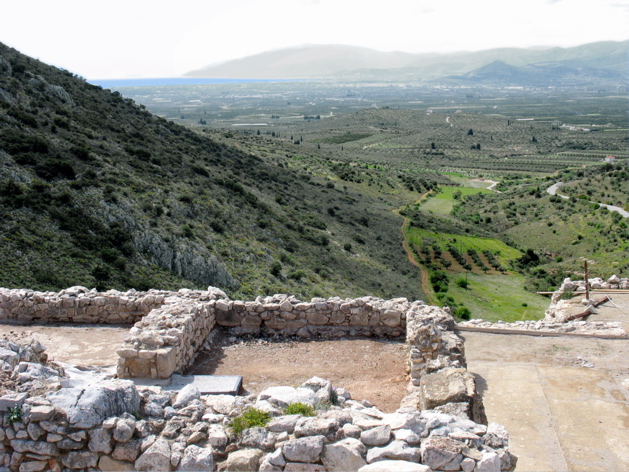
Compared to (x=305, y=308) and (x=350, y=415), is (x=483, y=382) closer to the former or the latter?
(x=305, y=308)

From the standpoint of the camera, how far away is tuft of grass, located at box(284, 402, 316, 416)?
5973 mm

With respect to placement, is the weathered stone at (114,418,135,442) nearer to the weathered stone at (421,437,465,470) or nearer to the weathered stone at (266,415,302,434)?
the weathered stone at (266,415,302,434)

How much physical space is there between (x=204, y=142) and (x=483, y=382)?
4314 centimetres

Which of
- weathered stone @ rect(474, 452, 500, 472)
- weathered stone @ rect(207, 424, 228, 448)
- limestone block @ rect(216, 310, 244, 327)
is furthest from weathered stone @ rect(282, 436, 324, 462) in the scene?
limestone block @ rect(216, 310, 244, 327)

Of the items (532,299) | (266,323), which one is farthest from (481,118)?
(266,323)

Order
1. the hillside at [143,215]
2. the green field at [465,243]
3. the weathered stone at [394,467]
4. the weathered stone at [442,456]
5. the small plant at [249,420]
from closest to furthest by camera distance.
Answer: the weathered stone at [394,467] < the weathered stone at [442,456] < the small plant at [249,420] < the hillside at [143,215] < the green field at [465,243]

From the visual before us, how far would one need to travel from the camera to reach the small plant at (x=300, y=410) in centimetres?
597

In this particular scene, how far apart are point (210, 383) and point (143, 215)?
1817 cm

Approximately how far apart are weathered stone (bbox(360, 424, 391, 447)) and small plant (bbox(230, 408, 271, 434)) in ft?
3.86

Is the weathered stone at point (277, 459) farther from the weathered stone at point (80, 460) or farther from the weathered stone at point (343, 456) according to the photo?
the weathered stone at point (80, 460)

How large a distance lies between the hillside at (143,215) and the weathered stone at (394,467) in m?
14.3

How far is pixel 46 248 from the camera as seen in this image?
1869 centimetres

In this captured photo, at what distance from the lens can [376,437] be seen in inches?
210

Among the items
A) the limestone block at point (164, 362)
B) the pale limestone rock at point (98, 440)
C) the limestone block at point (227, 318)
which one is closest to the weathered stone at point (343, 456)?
the pale limestone rock at point (98, 440)
